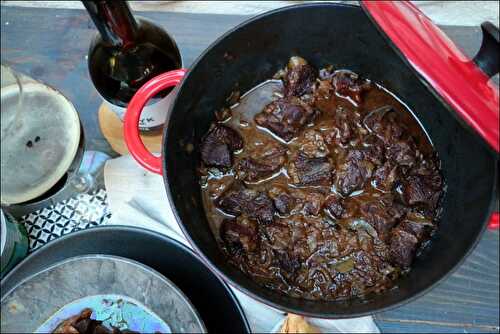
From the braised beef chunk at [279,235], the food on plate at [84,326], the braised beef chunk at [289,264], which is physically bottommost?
the food on plate at [84,326]

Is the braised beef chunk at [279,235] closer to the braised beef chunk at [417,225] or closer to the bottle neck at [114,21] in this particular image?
the braised beef chunk at [417,225]

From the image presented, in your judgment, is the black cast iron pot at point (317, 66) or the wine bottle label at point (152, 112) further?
the wine bottle label at point (152, 112)

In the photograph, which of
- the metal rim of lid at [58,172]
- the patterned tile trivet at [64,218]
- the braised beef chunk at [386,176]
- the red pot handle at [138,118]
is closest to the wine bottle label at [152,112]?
the red pot handle at [138,118]

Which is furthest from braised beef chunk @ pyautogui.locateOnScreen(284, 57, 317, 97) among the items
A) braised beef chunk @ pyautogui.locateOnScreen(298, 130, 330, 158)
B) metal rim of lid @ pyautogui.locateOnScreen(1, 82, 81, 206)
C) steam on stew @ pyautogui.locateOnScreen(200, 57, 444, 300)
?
metal rim of lid @ pyautogui.locateOnScreen(1, 82, 81, 206)

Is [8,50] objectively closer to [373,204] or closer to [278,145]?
[278,145]

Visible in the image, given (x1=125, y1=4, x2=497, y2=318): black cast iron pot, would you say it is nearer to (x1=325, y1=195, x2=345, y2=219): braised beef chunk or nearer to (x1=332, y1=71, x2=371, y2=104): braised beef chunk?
(x1=332, y1=71, x2=371, y2=104): braised beef chunk

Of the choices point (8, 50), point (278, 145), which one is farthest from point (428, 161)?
point (8, 50)
